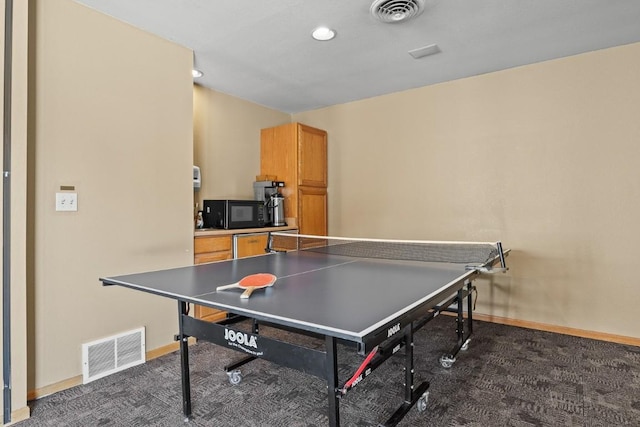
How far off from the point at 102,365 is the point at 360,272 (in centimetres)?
200

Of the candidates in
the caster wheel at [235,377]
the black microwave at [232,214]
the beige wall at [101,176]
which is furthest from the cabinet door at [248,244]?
the caster wheel at [235,377]

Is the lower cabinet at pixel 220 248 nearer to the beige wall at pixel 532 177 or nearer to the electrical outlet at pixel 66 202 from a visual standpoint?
the electrical outlet at pixel 66 202

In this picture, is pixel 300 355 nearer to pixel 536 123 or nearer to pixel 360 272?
pixel 360 272

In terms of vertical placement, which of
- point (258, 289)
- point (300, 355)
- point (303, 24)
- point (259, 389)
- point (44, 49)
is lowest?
point (259, 389)

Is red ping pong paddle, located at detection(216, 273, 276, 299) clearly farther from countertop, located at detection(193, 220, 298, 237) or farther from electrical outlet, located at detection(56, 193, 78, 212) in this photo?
countertop, located at detection(193, 220, 298, 237)

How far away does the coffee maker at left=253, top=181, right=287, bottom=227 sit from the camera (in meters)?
4.19

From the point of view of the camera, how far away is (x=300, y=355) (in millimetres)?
1382

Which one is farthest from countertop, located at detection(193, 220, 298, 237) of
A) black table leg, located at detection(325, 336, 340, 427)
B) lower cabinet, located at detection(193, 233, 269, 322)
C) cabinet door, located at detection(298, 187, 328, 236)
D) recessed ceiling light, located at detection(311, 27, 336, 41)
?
black table leg, located at detection(325, 336, 340, 427)

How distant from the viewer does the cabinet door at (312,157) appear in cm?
428

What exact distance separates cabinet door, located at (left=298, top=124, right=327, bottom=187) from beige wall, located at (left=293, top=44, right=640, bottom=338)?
59 cm

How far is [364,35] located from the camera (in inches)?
108

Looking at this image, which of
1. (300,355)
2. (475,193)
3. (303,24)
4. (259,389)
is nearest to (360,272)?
(300,355)

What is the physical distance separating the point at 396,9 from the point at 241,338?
2.34m
